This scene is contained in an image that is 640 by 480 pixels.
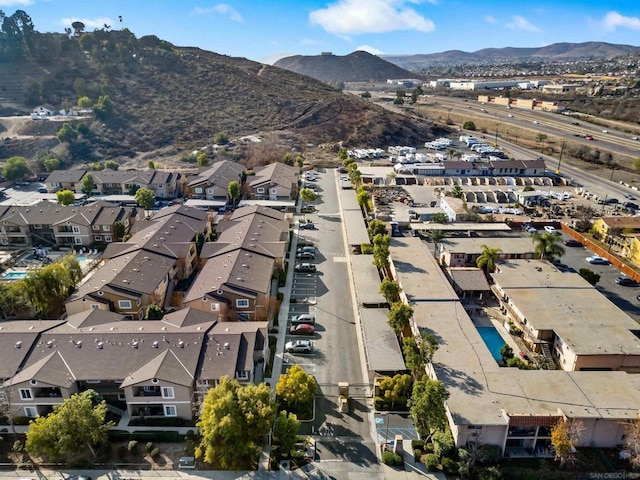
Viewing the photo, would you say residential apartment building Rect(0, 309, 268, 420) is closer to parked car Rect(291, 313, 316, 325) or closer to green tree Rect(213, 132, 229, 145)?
parked car Rect(291, 313, 316, 325)


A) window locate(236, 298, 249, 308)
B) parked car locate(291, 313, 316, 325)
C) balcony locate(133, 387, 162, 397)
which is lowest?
parked car locate(291, 313, 316, 325)

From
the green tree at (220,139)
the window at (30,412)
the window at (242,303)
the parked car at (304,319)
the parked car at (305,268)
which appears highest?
the green tree at (220,139)

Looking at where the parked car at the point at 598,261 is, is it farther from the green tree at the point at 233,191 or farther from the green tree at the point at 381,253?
the green tree at the point at 233,191

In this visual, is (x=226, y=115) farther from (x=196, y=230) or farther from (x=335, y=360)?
(x=335, y=360)

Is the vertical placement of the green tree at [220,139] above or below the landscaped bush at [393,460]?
above

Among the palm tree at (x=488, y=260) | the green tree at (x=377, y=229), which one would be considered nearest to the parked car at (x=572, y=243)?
the palm tree at (x=488, y=260)

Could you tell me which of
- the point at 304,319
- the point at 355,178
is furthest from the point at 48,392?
the point at 355,178

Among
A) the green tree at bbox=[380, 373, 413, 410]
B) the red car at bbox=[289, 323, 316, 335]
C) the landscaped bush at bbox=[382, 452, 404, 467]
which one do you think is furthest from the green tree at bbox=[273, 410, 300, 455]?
the red car at bbox=[289, 323, 316, 335]
